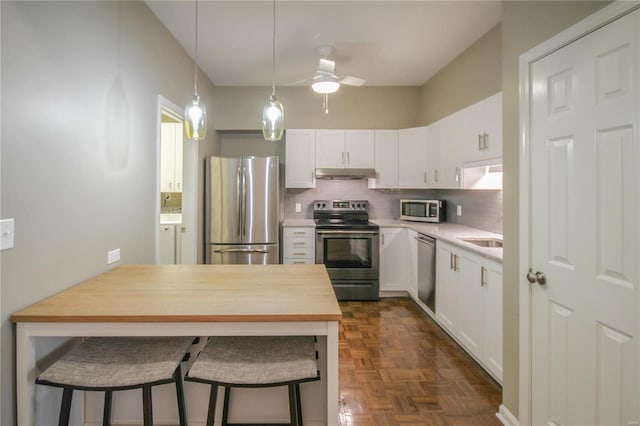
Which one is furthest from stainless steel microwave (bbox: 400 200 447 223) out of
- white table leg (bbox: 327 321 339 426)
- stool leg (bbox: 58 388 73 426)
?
stool leg (bbox: 58 388 73 426)

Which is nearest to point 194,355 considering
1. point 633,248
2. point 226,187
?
point 633,248

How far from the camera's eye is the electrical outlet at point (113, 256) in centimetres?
202

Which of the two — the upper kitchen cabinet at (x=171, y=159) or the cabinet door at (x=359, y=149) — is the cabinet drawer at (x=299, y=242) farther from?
the upper kitchen cabinet at (x=171, y=159)

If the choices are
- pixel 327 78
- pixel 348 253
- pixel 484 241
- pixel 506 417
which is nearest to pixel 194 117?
pixel 327 78

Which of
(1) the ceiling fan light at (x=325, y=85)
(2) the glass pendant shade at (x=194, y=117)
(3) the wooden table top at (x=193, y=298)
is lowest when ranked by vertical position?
(3) the wooden table top at (x=193, y=298)

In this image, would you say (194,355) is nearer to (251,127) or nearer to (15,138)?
(15,138)

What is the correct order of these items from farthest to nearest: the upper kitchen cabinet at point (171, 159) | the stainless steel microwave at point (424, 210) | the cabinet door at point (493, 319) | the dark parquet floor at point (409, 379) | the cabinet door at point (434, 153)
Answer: the stainless steel microwave at point (424, 210)
the upper kitchen cabinet at point (171, 159)
the cabinet door at point (434, 153)
the cabinet door at point (493, 319)
the dark parquet floor at point (409, 379)

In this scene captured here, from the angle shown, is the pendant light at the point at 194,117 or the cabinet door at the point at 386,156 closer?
the pendant light at the point at 194,117

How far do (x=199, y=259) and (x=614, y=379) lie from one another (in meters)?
3.54

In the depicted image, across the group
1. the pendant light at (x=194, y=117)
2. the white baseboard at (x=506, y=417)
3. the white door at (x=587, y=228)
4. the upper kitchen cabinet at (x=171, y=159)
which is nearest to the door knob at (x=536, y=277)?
the white door at (x=587, y=228)

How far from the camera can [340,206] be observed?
4.63 m

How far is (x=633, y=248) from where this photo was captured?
122 centimetres

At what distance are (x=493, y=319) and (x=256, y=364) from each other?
169cm

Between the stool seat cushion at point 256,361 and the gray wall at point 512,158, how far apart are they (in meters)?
1.19
